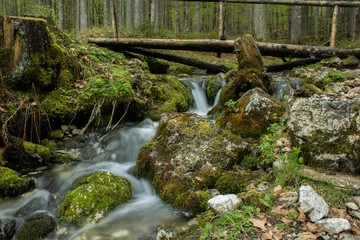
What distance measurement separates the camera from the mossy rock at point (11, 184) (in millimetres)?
3416

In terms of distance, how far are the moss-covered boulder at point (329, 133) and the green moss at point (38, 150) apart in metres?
4.14

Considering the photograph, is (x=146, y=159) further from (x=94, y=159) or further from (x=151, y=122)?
(x=151, y=122)

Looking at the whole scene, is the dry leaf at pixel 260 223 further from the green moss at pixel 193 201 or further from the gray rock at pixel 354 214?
the green moss at pixel 193 201

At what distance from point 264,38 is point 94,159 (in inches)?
530

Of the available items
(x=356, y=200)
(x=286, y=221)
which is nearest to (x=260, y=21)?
(x=356, y=200)

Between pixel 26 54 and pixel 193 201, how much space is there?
4414 mm

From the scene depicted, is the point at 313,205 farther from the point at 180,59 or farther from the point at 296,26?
the point at 296,26

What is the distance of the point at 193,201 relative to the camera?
3021 millimetres

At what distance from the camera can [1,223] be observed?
2967mm

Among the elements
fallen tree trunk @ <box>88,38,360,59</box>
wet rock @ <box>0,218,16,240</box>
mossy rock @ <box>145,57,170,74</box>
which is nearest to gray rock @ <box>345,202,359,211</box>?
wet rock @ <box>0,218,16,240</box>

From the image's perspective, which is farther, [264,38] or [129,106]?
[264,38]

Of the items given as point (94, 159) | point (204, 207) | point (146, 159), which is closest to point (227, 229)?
point (204, 207)

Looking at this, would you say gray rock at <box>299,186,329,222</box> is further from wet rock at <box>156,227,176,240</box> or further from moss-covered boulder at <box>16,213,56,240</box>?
moss-covered boulder at <box>16,213,56,240</box>

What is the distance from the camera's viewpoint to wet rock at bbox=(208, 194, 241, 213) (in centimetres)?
248
